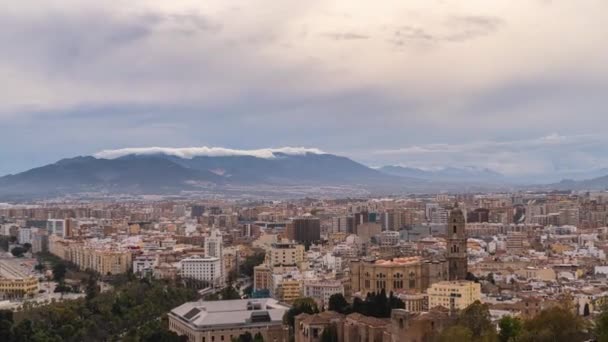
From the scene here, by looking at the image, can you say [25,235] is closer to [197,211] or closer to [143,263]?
[143,263]

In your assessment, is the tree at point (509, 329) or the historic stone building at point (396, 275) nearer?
the tree at point (509, 329)

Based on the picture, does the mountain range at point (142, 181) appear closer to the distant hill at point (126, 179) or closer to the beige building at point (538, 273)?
the distant hill at point (126, 179)

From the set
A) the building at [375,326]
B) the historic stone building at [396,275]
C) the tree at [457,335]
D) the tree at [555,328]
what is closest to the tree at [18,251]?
the historic stone building at [396,275]

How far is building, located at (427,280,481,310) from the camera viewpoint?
85.1 ft

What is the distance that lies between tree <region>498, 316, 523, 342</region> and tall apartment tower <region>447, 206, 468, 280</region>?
11325 mm

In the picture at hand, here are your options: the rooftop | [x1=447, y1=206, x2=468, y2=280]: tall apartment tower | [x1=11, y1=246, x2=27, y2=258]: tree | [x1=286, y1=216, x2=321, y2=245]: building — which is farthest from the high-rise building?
the rooftop

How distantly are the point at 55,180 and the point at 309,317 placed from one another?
16590 cm

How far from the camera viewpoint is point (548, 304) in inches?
955

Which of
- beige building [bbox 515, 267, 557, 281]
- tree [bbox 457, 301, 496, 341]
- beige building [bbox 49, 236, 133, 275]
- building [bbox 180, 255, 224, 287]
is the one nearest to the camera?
tree [bbox 457, 301, 496, 341]

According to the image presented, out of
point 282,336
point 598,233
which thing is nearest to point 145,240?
point 598,233

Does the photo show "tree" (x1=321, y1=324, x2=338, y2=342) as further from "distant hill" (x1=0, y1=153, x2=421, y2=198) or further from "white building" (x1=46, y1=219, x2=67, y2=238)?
"distant hill" (x1=0, y1=153, x2=421, y2=198)

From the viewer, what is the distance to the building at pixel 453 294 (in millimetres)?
25938

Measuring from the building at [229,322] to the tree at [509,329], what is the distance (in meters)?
5.54

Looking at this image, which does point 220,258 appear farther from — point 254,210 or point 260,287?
point 254,210
